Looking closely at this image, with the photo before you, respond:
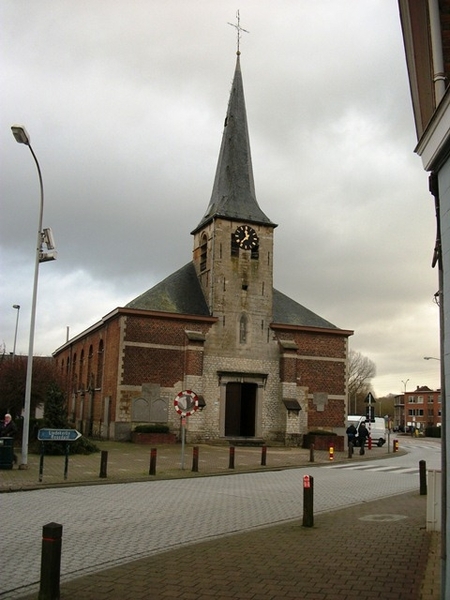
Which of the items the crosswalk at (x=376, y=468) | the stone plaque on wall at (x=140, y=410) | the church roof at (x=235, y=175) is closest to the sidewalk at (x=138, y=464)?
the crosswalk at (x=376, y=468)

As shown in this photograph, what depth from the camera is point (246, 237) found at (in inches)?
1419

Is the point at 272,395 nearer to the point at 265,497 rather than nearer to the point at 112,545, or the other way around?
the point at 265,497

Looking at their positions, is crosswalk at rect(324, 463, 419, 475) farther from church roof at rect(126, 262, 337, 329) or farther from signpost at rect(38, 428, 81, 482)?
church roof at rect(126, 262, 337, 329)

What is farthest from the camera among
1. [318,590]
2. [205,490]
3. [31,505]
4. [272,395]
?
[272,395]

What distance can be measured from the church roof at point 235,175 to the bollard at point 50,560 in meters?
30.5

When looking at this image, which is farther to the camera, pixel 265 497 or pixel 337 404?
pixel 337 404

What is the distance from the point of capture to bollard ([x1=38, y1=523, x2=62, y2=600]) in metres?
5.62

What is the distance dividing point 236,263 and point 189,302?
3.40m

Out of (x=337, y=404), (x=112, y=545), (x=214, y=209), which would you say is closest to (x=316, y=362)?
(x=337, y=404)

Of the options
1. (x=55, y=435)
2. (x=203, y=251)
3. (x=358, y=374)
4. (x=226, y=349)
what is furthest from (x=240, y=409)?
(x=358, y=374)

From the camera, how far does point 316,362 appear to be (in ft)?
118

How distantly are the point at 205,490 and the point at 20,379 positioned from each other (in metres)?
17.2

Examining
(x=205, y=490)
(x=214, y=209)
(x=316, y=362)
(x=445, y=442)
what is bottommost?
(x=205, y=490)

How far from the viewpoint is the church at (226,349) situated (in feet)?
106
